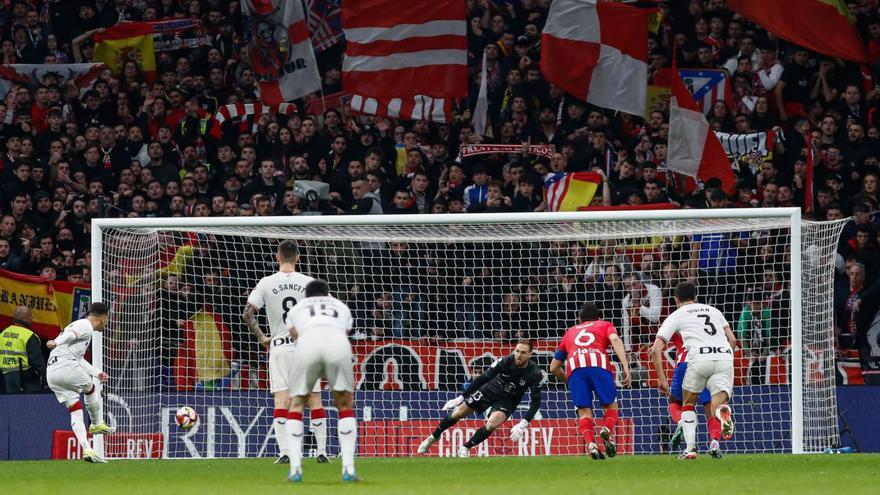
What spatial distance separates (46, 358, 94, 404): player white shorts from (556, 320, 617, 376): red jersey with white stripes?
5.27m

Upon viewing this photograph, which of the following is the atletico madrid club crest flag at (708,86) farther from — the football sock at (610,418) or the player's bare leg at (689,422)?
the player's bare leg at (689,422)

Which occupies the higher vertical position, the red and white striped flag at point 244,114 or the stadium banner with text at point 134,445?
the red and white striped flag at point 244,114

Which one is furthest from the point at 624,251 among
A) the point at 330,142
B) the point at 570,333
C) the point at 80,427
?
the point at 80,427

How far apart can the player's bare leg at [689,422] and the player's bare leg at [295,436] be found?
5012 mm

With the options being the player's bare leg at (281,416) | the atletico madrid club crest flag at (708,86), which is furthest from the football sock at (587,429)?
the atletico madrid club crest flag at (708,86)

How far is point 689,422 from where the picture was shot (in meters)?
15.3

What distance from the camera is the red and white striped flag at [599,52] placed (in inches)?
862

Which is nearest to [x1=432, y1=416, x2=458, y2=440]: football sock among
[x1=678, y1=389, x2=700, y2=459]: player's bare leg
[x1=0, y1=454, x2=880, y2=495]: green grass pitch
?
[x1=0, y1=454, x2=880, y2=495]: green grass pitch

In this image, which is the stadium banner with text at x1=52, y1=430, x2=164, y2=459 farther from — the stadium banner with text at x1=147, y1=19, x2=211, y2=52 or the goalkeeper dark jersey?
the stadium banner with text at x1=147, y1=19, x2=211, y2=52

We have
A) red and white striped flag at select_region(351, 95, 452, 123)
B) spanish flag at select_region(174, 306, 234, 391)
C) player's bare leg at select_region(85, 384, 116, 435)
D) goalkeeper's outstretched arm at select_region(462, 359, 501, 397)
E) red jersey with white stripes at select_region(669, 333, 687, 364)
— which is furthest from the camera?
red and white striped flag at select_region(351, 95, 452, 123)

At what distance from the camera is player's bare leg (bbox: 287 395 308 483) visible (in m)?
11.7

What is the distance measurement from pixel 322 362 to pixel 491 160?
1052 centimetres

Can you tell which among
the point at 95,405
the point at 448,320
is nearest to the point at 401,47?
the point at 448,320

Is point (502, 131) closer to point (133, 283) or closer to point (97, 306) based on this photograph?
point (133, 283)
